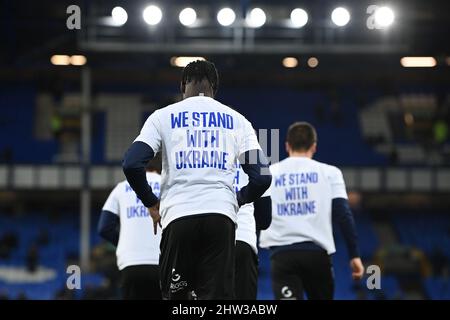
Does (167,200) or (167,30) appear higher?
(167,30)

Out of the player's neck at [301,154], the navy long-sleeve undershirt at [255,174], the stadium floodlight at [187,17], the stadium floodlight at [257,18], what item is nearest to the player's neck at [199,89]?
the navy long-sleeve undershirt at [255,174]

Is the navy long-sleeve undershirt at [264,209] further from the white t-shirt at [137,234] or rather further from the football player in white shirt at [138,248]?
the white t-shirt at [137,234]

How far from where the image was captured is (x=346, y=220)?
8.30 metres

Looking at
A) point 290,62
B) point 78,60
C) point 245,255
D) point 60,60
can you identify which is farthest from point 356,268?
point 60,60

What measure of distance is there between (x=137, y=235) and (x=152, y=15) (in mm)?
14200

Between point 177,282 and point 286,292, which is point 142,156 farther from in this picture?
point 286,292

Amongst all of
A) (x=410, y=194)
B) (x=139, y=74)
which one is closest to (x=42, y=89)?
(x=139, y=74)

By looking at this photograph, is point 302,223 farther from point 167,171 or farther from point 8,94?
point 8,94

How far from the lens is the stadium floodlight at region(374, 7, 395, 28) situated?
21.2m

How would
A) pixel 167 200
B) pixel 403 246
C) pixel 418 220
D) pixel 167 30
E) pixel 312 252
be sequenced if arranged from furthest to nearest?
pixel 418 220
pixel 403 246
pixel 167 30
pixel 312 252
pixel 167 200

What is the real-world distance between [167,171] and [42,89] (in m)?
28.1

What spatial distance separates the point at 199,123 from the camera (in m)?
5.54

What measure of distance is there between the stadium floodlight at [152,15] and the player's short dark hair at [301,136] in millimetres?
13617

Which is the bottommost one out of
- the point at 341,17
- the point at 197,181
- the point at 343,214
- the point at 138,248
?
the point at 197,181
